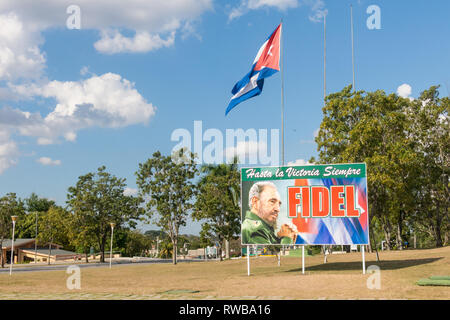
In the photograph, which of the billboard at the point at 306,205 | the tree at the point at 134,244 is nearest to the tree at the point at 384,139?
the billboard at the point at 306,205

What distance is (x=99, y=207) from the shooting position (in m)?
64.8

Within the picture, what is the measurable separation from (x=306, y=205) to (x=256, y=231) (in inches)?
134

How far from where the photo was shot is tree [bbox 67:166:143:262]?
209ft

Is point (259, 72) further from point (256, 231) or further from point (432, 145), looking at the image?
point (432, 145)

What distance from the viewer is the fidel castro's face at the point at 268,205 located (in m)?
25.8

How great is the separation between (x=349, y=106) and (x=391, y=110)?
551cm

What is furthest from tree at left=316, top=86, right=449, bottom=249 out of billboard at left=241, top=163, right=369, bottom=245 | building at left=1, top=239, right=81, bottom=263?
building at left=1, top=239, right=81, bottom=263

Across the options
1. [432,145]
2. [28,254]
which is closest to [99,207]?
[28,254]

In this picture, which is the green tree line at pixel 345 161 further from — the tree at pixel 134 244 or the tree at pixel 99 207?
Answer: the tree at pixel 134 244
